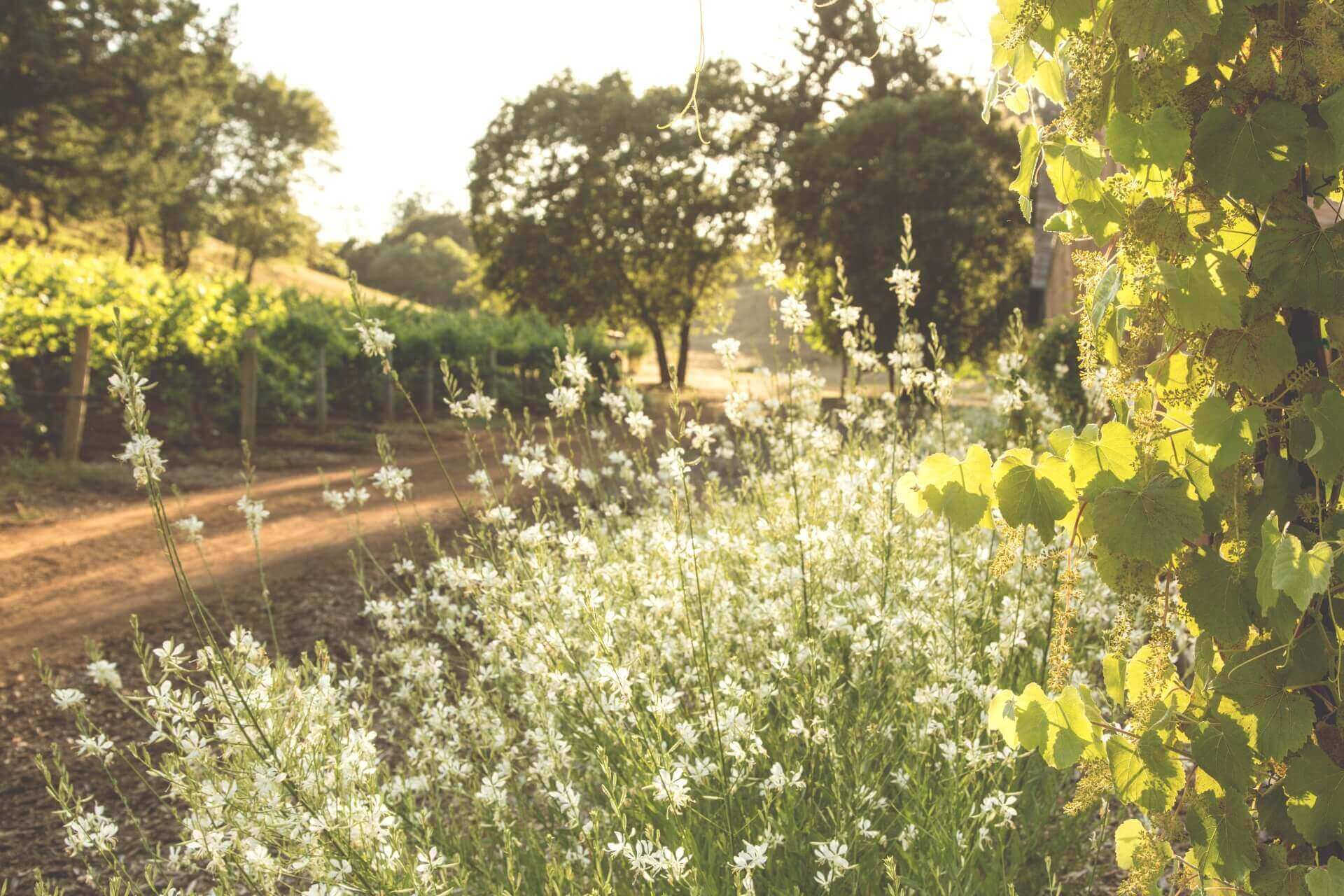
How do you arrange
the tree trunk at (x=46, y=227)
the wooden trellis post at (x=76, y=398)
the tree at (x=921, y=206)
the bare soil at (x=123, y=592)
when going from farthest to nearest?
the tree trunk at (x=46, y=227)
the tree at (x=921, y=206)
the wooden trellis post at (x=76, y=398)
the bare soil at (x=123, y=592)

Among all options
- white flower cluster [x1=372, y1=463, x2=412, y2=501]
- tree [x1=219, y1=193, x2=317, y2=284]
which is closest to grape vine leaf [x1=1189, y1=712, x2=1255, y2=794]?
white flower cluster [x1=372, y1=463, x2=412, y2=501]

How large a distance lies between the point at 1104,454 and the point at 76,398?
1363 centimetres

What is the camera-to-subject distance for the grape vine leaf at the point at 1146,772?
1.65 m

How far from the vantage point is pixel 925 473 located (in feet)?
6.00

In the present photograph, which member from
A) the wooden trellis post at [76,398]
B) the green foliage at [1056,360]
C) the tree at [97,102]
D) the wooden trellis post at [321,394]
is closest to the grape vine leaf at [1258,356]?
the green foliage at [1056,360]

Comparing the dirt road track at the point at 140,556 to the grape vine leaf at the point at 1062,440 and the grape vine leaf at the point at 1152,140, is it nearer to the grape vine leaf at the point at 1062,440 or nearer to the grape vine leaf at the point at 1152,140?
the grape vine leaf at the point at 1062,440

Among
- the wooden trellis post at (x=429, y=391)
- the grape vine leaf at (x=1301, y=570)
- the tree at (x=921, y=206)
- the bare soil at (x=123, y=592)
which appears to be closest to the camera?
the grape vine leaf at (x=1301, y=570)

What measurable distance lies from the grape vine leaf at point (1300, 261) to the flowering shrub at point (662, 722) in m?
A: 0.67

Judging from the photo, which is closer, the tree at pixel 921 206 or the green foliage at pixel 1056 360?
the green foliage at pixel 1056 360

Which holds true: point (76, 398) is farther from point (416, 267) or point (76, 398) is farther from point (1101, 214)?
point (416, 267)

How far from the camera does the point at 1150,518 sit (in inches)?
61.3

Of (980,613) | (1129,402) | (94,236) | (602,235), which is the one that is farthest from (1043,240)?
(94,236)

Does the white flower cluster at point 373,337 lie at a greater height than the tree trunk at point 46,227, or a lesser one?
lesser

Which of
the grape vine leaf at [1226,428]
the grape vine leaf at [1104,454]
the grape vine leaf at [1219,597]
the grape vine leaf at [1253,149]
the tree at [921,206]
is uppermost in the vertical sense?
the tree at [921,206]
